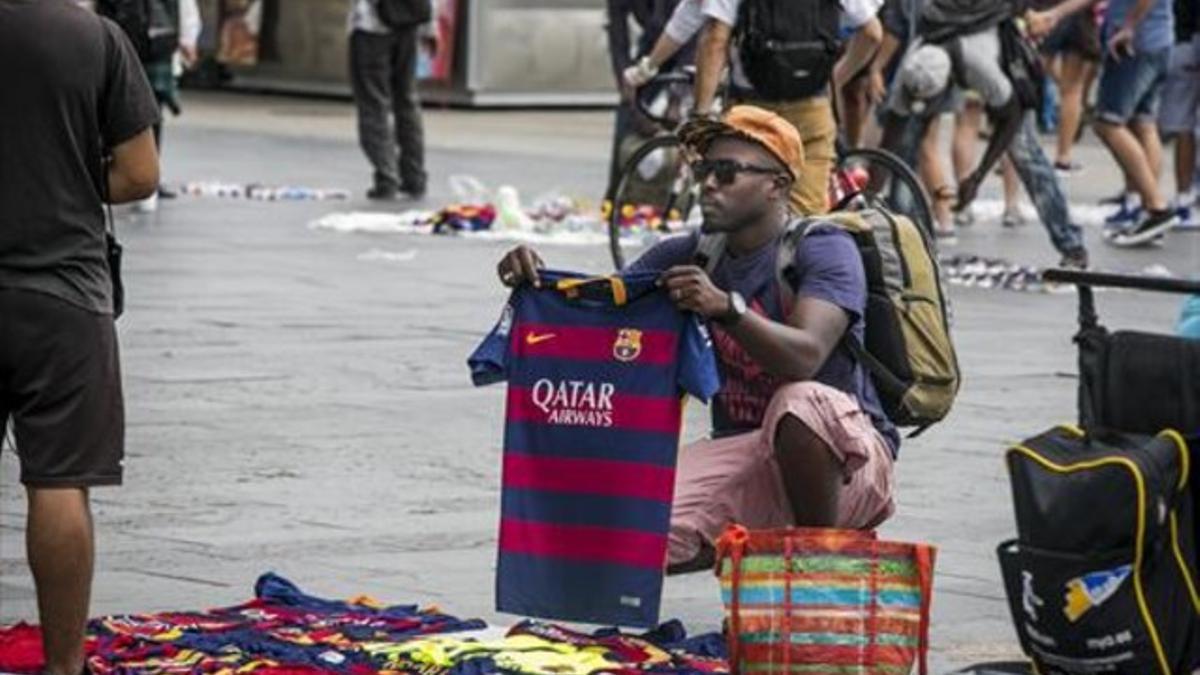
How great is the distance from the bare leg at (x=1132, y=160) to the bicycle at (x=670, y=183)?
7.88 feet

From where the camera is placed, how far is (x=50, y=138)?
648 cm

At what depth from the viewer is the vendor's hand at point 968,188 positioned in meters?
16.5

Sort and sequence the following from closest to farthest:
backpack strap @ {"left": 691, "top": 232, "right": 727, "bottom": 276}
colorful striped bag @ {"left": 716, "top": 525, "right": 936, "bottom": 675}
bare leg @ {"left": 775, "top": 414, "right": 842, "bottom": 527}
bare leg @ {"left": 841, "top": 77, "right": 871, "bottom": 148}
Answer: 1. colorful striped bag @ {"left": 716, "top": 525, "right": 936, "bottom": 675}
2. bare leg @ {"left": 775, "top": 414, "right": 842, "bottom": 527}
3. backpack strap @ {"left": 691, "top": 232, "right": 727, "bottom": 276}
4. bare leg @ {"left": 841, "top": 77, "right": 871, "bottom": 148}

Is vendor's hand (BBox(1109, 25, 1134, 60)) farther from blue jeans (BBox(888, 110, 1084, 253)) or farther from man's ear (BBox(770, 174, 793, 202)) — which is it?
man's ear (BBox(770, 174, 793, 202))

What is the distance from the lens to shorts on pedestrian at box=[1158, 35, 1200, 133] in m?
18.9

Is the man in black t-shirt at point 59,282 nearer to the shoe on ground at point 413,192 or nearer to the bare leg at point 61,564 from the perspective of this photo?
the bare leg at point 61,564

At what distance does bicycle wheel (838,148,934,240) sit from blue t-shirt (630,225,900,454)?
6920 mm

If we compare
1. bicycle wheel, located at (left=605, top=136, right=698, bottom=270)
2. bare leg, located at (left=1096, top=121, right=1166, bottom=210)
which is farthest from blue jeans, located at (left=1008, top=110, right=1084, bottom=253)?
bicycle wheel, located at (left=605, top=136, right=698, bottom=270)

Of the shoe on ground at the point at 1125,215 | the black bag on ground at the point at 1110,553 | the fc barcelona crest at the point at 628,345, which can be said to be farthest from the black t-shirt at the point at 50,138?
the shoe on ground at the point at 1125,215

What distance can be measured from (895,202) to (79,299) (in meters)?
8.35

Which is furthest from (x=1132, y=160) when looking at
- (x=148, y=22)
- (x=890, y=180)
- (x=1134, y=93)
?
(x=148, y=22)

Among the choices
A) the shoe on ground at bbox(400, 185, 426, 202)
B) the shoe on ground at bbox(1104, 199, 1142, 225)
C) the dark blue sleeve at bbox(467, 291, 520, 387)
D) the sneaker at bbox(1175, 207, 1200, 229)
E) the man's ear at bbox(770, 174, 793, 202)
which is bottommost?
the shoe on ground at bbox(400, 185, 426, 202)

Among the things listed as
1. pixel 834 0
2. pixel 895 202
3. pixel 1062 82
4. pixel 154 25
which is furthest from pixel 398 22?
pixel 834 0

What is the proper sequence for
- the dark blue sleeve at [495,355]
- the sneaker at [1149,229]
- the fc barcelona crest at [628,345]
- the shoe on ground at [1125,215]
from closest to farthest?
the fc barcelona crest at [628,345] < the dark blue sleeve at [495,355] < the sneaker at [1149,229] < the shoe on ground at [1125,215]
